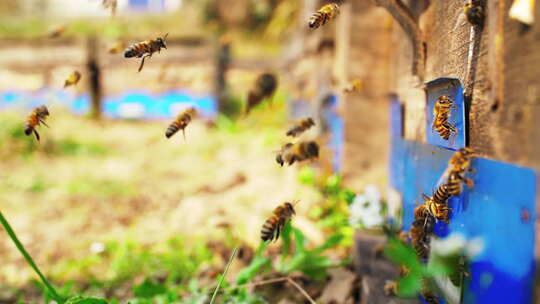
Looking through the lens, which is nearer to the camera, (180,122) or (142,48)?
(142,48)

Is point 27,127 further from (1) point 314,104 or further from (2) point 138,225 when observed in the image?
(1) point 314,104

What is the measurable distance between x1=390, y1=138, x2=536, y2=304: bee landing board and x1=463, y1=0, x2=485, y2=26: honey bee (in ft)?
1.20

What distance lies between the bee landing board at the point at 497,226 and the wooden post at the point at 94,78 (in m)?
9.12

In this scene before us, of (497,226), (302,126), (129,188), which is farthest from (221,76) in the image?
(497,226)

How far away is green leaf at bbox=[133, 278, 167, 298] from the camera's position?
2475 millimetres

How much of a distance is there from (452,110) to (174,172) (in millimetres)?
5231

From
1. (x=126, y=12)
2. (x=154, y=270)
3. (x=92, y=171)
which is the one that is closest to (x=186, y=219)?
(x=154, y=270)

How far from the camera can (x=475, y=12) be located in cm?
137

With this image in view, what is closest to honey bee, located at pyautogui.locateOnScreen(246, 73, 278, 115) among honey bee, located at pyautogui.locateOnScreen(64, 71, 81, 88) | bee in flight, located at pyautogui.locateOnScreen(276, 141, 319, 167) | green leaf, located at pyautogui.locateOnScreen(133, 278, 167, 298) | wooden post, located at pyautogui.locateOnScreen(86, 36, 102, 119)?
honey bee, located at pyautogui.locateOnScreen(64, 71, 81, 88)

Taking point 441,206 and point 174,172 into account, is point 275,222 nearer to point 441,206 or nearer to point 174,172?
point 441,206

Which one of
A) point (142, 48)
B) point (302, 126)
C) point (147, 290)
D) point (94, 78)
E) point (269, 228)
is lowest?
point (147, 290)

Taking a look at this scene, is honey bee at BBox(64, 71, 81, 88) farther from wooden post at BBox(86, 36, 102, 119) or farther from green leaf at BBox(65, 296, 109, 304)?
wooden post at BBox(86, 36, 102, 119)

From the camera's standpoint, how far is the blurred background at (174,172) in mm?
2967

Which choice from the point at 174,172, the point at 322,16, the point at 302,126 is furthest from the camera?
the point at 174,172
